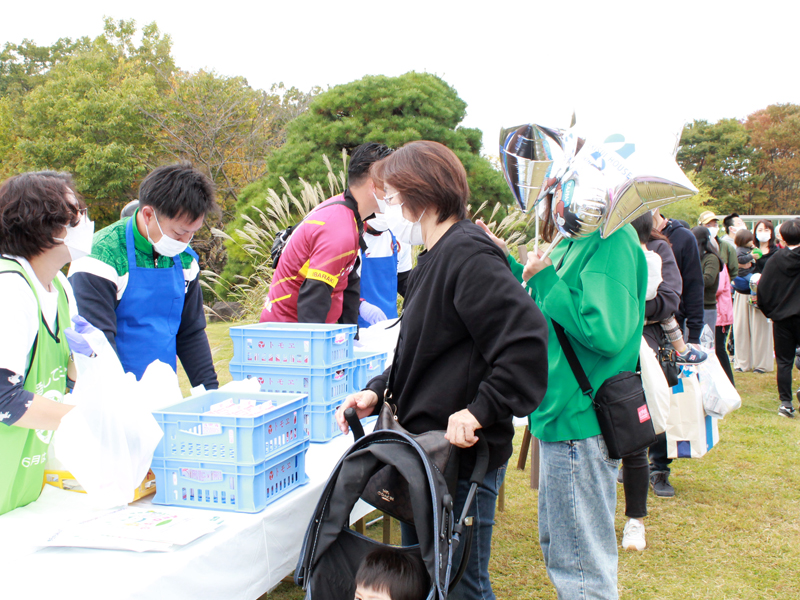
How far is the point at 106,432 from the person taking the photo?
5.23 ft

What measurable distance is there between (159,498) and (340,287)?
1586 millimetres

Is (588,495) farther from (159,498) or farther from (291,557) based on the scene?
(159,498)

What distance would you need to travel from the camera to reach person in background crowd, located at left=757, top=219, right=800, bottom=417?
5848 mm

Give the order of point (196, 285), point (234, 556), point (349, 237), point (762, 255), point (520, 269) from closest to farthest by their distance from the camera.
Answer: point (234, 556)
point (520, 269)
point (196, 285)
point (349, 237)
point (762, 255)

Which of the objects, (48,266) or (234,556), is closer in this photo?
(234,556)

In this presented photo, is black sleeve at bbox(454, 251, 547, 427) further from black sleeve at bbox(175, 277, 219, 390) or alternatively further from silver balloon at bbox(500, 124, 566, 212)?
black sleeve at bbox(175, 277, 219, 390)

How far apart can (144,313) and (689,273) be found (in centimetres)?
381

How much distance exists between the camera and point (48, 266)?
1.79m

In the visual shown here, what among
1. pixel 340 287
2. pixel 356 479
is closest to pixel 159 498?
pixel 356 479

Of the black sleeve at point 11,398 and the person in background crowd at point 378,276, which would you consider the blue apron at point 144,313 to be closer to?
the black sleeve at point 11,398

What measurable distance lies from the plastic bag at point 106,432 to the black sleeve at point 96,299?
604 mm

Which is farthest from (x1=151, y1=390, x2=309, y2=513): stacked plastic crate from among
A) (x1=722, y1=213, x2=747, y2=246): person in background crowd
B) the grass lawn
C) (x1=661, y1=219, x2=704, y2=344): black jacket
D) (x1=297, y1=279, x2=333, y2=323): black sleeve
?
(x1=722, y1=213, x2=747, y2=246): person in background crowd

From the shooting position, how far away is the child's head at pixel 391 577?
1513mm

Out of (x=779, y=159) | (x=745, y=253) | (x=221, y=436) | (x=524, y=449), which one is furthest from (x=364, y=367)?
(x=779, y=159)
